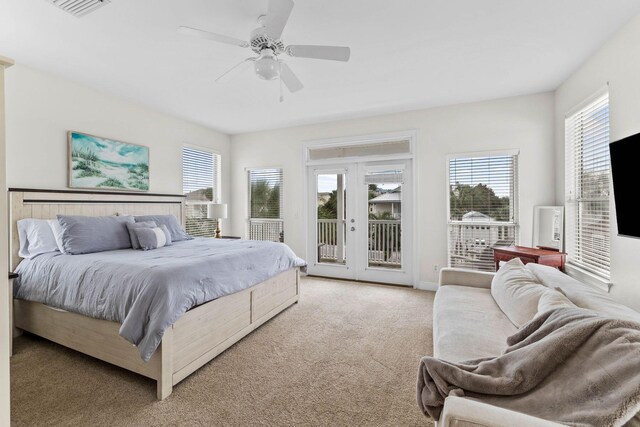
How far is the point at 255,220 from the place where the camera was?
18.3ft

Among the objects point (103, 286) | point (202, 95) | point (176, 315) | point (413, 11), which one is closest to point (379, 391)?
point (176, 315)

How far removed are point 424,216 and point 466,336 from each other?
274 centimetres

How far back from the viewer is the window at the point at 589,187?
2.56 meters

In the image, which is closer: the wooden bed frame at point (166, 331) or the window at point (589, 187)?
the wooden bed frame at point (166, 331)

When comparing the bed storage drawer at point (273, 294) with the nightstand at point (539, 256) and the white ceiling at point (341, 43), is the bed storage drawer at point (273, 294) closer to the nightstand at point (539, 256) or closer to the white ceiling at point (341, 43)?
the white ceiling at point (341, 43)

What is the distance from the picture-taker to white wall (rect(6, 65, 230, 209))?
9.34 feet

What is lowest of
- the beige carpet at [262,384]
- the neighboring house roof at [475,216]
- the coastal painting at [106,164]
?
the beige carpet at [262,384]

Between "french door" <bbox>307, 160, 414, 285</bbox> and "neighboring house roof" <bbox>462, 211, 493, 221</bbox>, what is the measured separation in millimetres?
746

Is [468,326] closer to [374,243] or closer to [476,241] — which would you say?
[476,241]

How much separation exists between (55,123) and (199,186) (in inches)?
83.4

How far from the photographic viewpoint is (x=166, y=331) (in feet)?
6.10

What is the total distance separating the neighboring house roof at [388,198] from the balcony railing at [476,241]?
85 cm

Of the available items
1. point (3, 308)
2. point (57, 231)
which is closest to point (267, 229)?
point (57, 231)

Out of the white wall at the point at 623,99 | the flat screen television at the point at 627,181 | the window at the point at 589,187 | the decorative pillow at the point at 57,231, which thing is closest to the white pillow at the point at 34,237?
the decorative pillow at the point at 57,231
